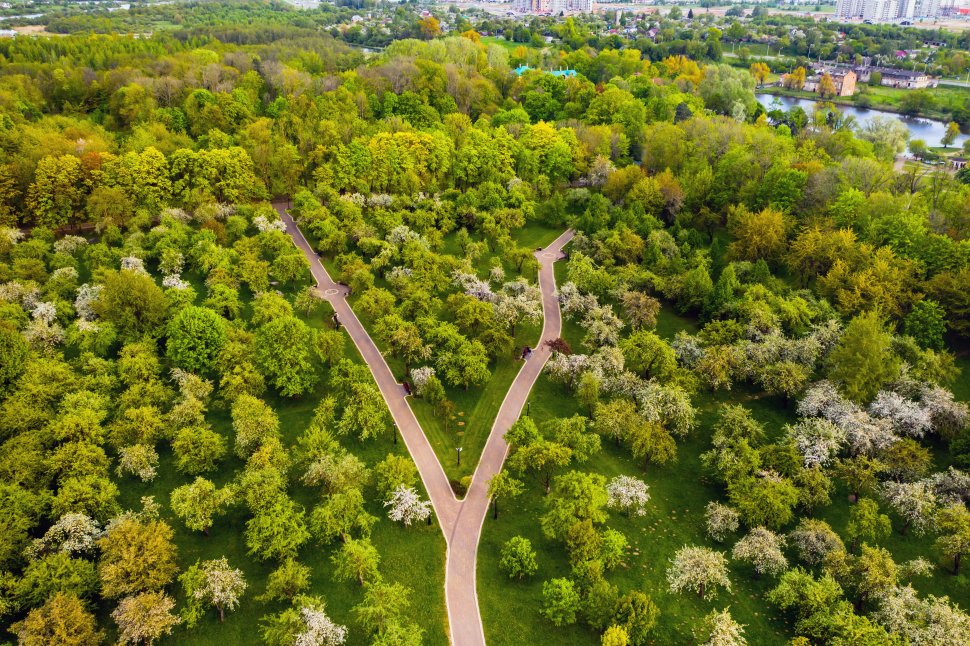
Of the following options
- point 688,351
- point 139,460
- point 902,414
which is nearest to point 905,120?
point 902,414

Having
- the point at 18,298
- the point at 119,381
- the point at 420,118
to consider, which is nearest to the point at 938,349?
the point at 119,381

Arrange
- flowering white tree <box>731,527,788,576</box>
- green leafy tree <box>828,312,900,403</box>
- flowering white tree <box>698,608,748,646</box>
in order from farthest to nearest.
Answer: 1. green leafy tree <box>828,312,900,403</box>
2. flowering white tree <box>731,527,788,576</box>
3. flowering white tree <box>698,608,748,646</box>

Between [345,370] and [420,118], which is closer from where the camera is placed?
[345,370]

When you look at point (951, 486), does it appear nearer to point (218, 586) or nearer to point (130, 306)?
point (218, 586)

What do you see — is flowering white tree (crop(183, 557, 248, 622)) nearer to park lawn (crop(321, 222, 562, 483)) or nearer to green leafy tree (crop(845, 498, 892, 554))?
park lawn (crop(321, 222, 562, 483))

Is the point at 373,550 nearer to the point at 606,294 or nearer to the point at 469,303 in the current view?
the point at 469,303

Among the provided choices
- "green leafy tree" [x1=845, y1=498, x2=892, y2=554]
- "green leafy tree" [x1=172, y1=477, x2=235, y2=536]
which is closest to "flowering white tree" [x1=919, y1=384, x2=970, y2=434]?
"green leafy tree" [x1=845, y1=498, x2=892, y2=554]
